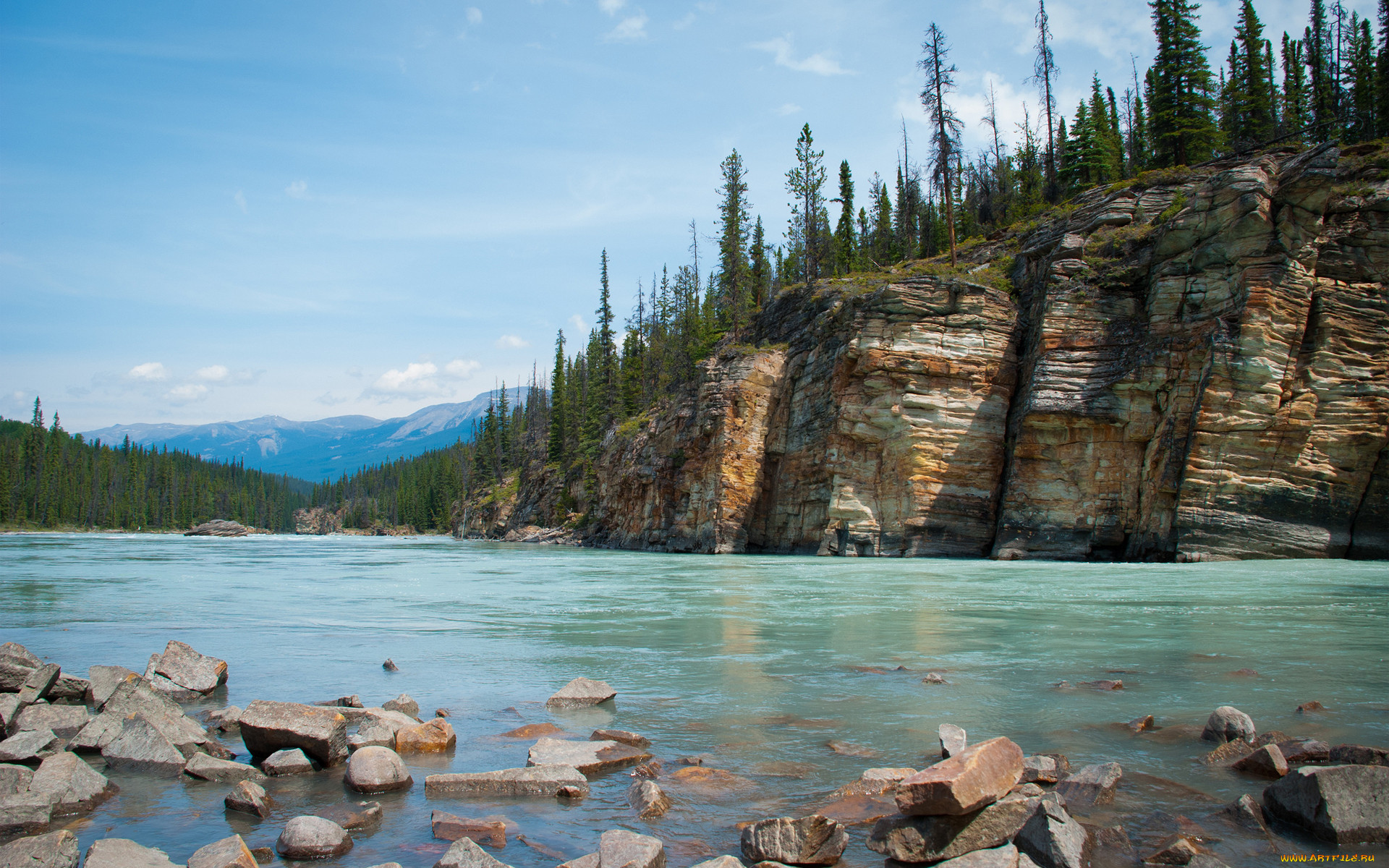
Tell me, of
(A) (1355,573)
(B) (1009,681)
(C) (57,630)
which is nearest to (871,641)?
(B) (1009,681)

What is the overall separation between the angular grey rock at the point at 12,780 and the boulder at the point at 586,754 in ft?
9.58

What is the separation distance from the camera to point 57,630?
1106cm

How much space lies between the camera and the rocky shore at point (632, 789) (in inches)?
140

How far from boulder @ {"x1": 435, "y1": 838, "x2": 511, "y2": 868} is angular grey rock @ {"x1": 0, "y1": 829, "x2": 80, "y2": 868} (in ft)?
5.77

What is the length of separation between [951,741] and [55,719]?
695cm

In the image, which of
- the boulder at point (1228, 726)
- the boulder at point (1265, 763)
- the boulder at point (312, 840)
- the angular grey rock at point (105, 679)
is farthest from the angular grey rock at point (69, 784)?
the boulder at point (1228, 726)

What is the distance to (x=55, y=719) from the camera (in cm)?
591

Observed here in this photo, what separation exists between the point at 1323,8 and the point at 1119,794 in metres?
82.7

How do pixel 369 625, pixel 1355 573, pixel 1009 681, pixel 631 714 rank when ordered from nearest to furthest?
pixel 631 714 → pixel 1009 681 → pixel 369 625 → pixel 1355 573

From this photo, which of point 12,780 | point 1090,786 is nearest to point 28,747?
point 12,780

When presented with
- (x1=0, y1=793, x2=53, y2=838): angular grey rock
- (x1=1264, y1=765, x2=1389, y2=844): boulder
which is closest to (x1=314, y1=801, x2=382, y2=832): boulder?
(x1=0, y1=793, x2=53, y2=838): angular grey rock

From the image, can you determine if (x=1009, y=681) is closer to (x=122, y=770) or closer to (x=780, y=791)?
(x=780, y=791)

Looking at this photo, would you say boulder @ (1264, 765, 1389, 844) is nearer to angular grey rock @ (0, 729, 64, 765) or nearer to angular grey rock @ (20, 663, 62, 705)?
angular grey rock @ (0, 729, 64, 765)

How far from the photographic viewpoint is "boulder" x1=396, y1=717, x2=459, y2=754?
553cm
